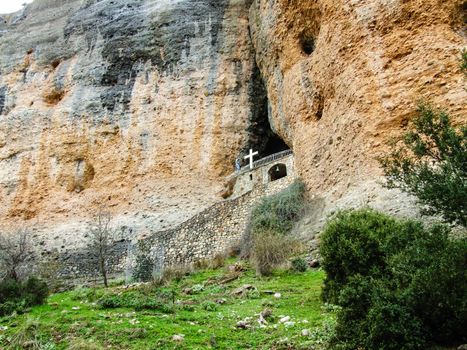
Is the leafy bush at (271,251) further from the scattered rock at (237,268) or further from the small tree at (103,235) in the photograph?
the small tree at (103,235)

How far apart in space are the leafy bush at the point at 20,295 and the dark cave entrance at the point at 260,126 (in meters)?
14.5

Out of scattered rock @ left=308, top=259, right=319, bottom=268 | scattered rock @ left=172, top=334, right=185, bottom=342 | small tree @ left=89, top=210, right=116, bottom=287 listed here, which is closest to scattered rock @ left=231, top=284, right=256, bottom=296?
scattered rock @ left=308, top=259, right=319, bottom=268

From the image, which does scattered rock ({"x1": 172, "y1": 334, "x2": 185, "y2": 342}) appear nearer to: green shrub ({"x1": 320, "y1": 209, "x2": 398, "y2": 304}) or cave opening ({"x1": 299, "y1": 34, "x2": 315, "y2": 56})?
green shrub ({"x1": 320, "y1": 209, "x2": 398, "y2": 304})

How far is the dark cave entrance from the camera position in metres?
23.9

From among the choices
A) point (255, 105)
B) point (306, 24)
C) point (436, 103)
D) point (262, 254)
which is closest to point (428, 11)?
point (436, 103)

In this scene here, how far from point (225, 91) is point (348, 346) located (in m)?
20.5

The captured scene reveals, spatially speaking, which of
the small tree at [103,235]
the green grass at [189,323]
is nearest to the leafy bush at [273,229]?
the green grass at [189,323]

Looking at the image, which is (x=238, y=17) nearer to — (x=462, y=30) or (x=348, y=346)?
(x=462, y=30)

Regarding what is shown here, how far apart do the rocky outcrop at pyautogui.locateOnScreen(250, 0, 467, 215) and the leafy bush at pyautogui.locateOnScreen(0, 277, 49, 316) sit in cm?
777

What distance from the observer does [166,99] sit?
2517 centimetres

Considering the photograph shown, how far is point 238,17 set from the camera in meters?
26.4

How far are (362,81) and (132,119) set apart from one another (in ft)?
48.1

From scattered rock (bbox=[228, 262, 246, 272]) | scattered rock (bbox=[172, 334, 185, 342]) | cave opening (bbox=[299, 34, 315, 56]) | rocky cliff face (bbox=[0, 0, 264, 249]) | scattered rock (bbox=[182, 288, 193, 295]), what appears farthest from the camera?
rocky cliff face (bbox=[0, 0, 264, 249])

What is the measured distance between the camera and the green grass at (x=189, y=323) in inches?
241
